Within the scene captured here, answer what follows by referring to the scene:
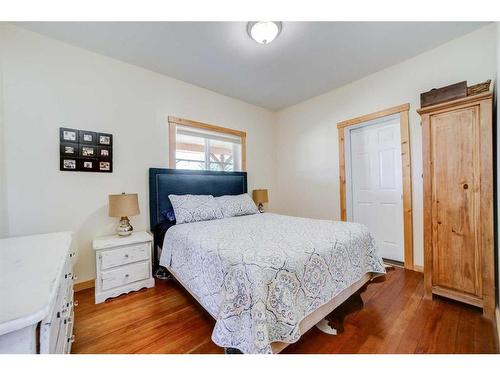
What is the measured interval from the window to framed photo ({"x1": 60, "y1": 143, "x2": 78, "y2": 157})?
3.26ft

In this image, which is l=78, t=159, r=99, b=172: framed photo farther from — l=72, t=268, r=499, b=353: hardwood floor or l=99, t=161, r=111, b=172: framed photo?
l=72, t=268, r=499, b=353: hardwood floor

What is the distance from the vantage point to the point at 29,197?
6.33 feet

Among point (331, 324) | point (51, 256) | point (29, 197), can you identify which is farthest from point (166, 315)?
point (29, 197)

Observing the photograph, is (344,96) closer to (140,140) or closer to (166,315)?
(140,140)

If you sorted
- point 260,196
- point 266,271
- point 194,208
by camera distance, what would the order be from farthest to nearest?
1. point 260,196
2. point 194,208
3. point 266,271

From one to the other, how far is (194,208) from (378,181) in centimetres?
253

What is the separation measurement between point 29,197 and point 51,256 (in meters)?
1.51

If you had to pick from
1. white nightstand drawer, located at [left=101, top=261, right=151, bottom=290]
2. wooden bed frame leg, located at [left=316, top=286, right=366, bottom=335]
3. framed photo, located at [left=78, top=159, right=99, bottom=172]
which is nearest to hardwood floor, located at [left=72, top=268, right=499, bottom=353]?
wooden bed frame leg, located at [left=316, top=286, right=366, bottom=335]

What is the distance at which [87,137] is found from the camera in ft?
7.25

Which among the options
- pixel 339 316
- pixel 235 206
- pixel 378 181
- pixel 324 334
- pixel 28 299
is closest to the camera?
pixel 28 299

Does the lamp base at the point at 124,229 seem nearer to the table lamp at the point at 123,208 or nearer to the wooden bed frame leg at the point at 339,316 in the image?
the table lamp at the point at 123,208

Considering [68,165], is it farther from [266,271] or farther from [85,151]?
[266,271]

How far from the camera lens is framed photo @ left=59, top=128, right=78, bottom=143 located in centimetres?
207

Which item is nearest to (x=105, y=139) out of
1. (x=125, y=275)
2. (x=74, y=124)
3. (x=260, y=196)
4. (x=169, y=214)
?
(x=74, y=124)
